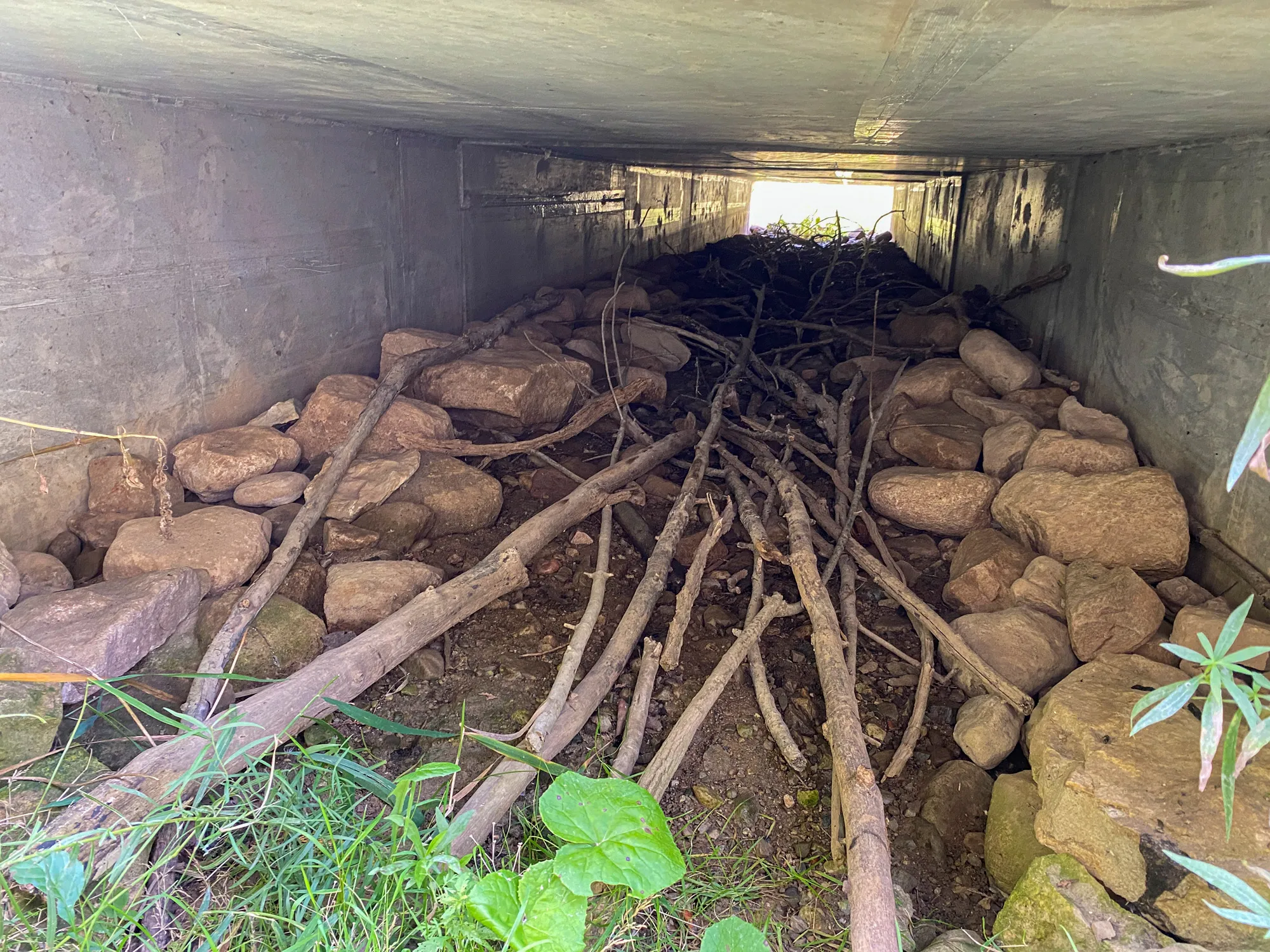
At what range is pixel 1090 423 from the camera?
4.82m

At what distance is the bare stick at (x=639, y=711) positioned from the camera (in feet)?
9.27

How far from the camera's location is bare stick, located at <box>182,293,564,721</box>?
9.73 feet

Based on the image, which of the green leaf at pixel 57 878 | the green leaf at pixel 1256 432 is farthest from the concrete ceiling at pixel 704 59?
the green leaf at pixel 57 878

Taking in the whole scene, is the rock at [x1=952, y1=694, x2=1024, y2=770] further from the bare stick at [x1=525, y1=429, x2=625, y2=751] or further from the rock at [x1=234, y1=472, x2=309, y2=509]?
the rock at [x1=234, y1=472, x2=309, y2=509]

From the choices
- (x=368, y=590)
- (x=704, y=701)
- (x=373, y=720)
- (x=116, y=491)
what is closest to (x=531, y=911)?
(x=373, y=720)

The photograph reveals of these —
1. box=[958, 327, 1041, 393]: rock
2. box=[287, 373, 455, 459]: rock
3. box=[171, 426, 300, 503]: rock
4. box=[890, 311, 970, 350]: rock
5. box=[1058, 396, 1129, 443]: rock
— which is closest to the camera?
box=[171, 426, 300, 503]: rock

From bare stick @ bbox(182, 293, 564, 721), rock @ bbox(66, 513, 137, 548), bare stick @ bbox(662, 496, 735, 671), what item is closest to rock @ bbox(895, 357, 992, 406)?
bare stick @ bbox(662, 496, 735, 671)

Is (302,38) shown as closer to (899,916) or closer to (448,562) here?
(448,562)

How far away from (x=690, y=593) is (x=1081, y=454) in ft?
7.95

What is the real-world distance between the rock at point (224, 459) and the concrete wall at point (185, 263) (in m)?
→ 0.19

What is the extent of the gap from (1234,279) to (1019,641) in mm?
2117

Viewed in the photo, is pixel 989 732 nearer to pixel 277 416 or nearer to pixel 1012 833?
pixel 1012 833

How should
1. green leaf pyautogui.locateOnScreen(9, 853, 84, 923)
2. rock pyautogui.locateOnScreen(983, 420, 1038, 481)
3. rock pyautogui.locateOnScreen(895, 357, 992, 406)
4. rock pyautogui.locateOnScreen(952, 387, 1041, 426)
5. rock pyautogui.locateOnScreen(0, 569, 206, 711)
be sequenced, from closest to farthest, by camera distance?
1. green leaf pyautogui.locateOnScreen(9, 853, 84, 923)
2. rock pyautogui.locateOnScreen(0, 569, 206, 711)
3. rock pyautogui.locateOnScreen(983, 420, 1038, 481)
4. rock pyautogui.locateOnScreen(952, 387, 1041, 426)
5. rock pyautogui.locateOnScreen(895, 357, 992, 406)

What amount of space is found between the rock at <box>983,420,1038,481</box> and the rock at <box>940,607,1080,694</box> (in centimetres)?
150
